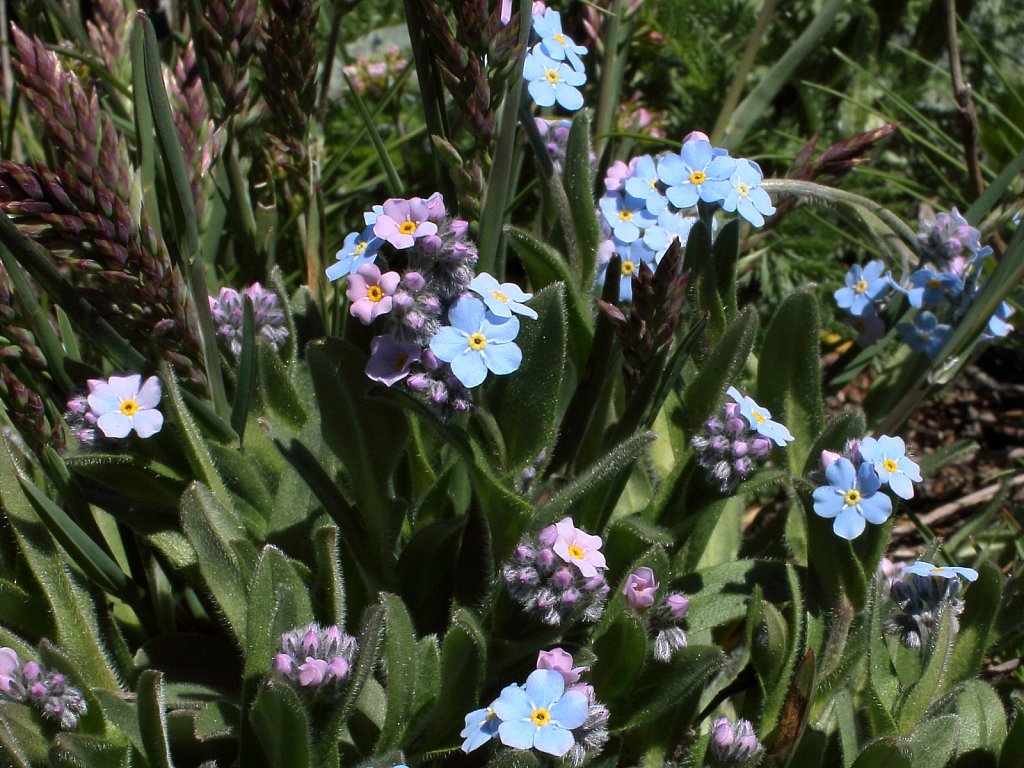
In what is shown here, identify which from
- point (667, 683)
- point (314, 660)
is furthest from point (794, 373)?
point (314, 660)

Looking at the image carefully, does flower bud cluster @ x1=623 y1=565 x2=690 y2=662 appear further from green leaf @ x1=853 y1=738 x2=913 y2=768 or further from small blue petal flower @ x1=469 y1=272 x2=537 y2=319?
small blue petal flower @ x1=469 y1=272 x2=537 y2=319

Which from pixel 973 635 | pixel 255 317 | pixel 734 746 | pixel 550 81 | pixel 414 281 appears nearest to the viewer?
pixel 414 281

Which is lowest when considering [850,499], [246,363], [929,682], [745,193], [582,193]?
[929,682]

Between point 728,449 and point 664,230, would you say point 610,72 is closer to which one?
point 664,230

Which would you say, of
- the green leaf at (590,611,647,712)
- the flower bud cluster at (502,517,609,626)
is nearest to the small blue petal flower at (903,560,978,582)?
the green leaf at (590,611,647,712)

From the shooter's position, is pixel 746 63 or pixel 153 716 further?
pixel 746 63

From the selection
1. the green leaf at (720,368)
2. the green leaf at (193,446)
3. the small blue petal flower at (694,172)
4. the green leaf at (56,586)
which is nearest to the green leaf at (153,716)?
the green leaf at (56,586)

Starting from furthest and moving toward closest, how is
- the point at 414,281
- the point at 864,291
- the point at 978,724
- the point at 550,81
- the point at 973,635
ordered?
the point at 864,291
the point at 550,81
the point at 973,635
the point at 978,724
the point at 414,281

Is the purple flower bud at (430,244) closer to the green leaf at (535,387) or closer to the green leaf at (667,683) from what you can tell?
the green leaf at (535,387)
